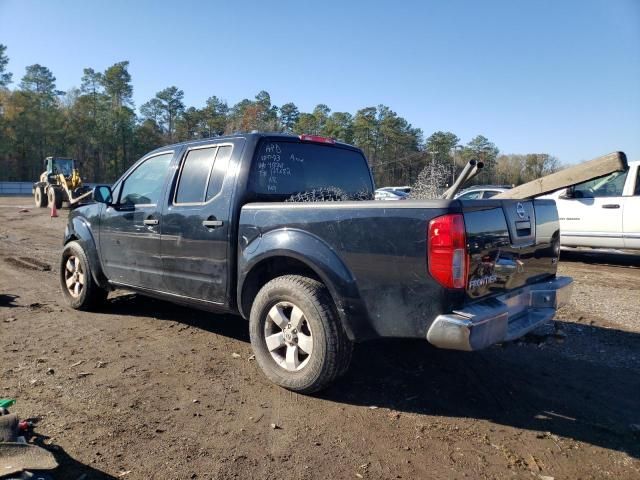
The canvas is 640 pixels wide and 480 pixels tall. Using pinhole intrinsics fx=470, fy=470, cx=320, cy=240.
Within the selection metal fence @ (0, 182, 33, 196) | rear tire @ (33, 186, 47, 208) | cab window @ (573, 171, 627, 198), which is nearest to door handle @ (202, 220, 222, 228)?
cab window @ (573, 171, 627, 198)

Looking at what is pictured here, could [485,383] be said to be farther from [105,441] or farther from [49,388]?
[49,388]

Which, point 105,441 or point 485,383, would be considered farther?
point 485,383

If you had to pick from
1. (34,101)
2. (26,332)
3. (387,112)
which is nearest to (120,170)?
(34,101)

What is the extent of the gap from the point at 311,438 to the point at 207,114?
68.6 meters

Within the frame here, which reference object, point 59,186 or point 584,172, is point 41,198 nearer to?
point 59,186

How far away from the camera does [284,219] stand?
139 inches

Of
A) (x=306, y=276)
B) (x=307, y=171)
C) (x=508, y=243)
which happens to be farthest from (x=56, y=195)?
(x=508, y=243)

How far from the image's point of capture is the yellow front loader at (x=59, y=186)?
2220cm

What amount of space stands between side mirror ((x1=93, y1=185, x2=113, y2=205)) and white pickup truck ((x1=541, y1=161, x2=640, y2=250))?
7405 millimetres

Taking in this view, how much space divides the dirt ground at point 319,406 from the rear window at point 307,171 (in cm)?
156

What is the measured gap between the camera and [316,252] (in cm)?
330

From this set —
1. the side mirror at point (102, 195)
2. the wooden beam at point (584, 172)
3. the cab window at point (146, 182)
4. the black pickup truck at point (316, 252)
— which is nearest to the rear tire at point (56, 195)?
the side mirror at point (102, 195)

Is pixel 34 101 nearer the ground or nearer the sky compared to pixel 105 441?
nearer the sky

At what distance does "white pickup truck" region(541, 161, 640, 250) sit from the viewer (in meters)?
8.71
